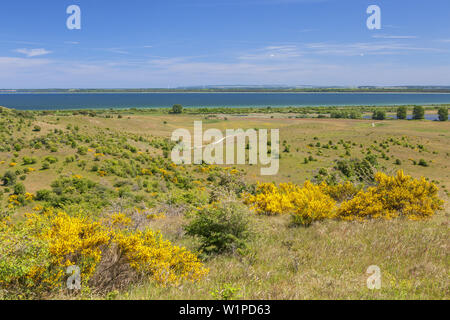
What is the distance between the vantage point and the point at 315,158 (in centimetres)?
4412

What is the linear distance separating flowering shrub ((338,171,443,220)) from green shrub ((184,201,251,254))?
425 centimetres

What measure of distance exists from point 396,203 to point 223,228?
6.46m

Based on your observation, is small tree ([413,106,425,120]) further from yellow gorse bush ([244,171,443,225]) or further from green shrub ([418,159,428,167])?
yellow gorse bush ([244,171,443,225])

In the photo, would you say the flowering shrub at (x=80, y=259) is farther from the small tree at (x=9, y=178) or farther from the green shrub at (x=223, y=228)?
the small tree at (x=9, y=178)

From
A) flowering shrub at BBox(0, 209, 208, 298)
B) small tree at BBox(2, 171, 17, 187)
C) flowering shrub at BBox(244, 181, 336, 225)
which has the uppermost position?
flowering shrub at BBox(0, 209, 208, 298)

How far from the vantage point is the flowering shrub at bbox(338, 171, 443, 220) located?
995 cm

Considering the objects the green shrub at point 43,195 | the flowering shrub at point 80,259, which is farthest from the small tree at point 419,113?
the flowering shrub at point 80,259

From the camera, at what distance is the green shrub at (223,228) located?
24.8 feet

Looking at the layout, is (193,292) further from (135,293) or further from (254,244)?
(254,244)

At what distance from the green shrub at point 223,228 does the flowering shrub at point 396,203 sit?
4.25 metres

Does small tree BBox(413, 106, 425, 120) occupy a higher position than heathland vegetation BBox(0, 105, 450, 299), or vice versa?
small tree BBox(413, 106, 425, 120)

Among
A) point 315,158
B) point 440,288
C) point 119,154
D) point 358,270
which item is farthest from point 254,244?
point 315,158

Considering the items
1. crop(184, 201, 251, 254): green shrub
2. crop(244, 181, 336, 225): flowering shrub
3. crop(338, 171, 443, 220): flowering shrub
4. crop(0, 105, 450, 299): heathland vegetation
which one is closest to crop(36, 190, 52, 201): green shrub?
crop(0, 105, 450, 299): heathland vegetation
